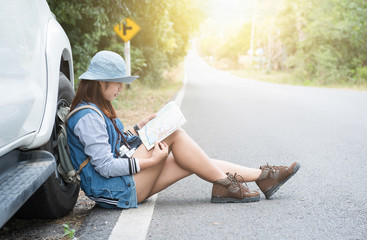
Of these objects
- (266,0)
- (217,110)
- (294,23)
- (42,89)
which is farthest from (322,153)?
(266,0)

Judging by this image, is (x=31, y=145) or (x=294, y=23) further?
(x=294, y=23)

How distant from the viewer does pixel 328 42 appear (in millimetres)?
27844

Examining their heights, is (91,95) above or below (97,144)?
above

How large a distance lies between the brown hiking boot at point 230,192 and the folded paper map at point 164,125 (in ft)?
2.00

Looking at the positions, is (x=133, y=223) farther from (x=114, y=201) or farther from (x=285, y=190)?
(x=285, y=190)

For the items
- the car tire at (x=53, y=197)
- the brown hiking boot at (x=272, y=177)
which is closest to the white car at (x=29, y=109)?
the car tire at (x=53, y=197)

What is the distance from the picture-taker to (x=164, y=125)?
3.44 m

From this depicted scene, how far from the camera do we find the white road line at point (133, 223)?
9.53ft

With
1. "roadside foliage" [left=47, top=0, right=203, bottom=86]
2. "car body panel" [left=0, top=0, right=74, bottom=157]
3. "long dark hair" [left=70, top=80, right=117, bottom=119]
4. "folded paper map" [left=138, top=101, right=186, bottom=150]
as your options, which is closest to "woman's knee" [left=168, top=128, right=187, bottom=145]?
"folded paper map" [left=138, top=101, right=186, bottom=150]

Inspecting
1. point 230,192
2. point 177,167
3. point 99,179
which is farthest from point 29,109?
point 230,192

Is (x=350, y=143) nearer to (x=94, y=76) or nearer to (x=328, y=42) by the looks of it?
(x=94, y=76)

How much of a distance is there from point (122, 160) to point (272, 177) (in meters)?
1.34

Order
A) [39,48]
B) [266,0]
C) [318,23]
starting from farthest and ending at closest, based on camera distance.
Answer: [266,0] < [318,23] < [39,48]

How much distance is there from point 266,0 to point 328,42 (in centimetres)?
2363
